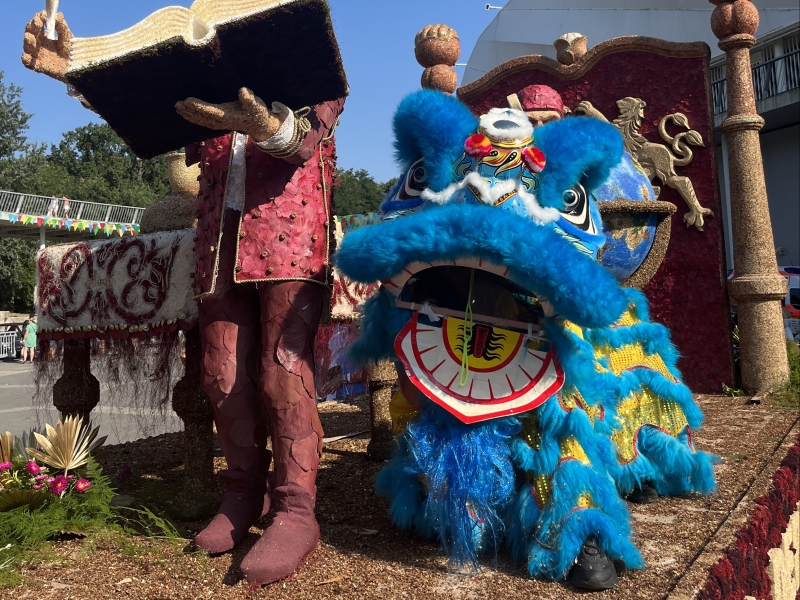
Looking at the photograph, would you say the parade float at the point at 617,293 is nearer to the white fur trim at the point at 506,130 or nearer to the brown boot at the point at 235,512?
the white fur trim at the point at 506,130

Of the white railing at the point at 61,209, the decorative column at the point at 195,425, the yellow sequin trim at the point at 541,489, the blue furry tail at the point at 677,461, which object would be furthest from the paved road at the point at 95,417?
the white railing at the point at 61,209

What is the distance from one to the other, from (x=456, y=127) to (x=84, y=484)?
6.20 feet

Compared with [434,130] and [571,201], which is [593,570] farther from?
[434,130]

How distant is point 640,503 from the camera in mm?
2943

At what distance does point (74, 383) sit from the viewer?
3.46m

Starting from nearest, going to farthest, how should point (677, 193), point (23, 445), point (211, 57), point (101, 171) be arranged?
1. point (211, 57)
2. point (23, 445)
3. point (677, 193)
4. point (101, 171)

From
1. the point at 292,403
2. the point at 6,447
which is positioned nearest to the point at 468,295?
the point at 292,403

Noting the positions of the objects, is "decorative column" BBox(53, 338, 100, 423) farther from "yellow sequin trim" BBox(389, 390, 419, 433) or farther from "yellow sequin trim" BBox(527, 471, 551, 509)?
"yellow sequin trim" BBox(527, 471, 551, 509)

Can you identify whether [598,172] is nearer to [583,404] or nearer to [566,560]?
[583,404]

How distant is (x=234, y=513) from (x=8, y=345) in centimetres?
1645

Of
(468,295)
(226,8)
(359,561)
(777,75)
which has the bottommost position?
(359,561)

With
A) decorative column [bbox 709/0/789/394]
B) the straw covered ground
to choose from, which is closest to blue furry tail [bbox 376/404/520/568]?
the straw covered ground

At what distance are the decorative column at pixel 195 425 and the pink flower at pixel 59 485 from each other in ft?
1.52

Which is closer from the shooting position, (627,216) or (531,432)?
(531,432)
